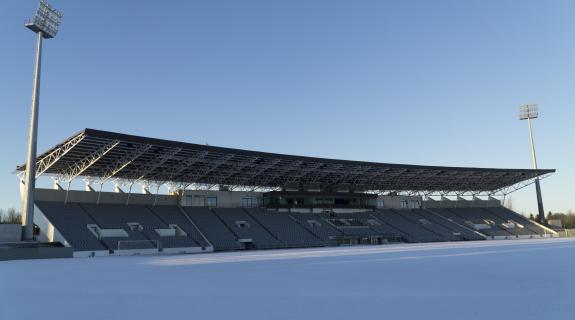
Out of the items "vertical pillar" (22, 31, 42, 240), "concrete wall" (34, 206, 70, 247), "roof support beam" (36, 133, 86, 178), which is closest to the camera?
"roof support beam" (36, 133, 86, 178)

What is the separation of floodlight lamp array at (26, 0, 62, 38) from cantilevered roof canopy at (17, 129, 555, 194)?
13.0 m

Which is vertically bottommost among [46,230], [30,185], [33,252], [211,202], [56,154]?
[33,252]

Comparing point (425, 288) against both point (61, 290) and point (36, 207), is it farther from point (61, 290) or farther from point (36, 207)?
point (36, 207)

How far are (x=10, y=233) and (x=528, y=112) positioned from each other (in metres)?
96.4

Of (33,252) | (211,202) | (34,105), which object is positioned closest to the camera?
(33,252)

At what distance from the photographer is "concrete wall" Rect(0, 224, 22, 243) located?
43.7 metres

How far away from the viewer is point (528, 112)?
94812 mm

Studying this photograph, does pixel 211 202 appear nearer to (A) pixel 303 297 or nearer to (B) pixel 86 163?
(B) pixel 86 163

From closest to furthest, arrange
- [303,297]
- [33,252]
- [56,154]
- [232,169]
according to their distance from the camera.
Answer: [303,297] → [33,252] → [56,154] → [232,169]

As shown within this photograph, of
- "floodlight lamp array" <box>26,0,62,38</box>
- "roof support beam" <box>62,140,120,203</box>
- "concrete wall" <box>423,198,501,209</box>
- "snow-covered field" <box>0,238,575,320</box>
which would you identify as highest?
"floodlight lamp array" <box>26,0,62,38</box>

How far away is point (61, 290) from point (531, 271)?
20059mm

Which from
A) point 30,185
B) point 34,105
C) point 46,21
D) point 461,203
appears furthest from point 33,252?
point 461,203

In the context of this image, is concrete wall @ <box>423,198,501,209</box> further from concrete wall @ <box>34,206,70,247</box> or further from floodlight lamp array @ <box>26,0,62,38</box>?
floodlight lamp array @ <box>26,0,62,38</box>

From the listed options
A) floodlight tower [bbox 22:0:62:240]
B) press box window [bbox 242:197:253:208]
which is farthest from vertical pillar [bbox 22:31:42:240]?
press box window [bbox 242:197:253:208]
